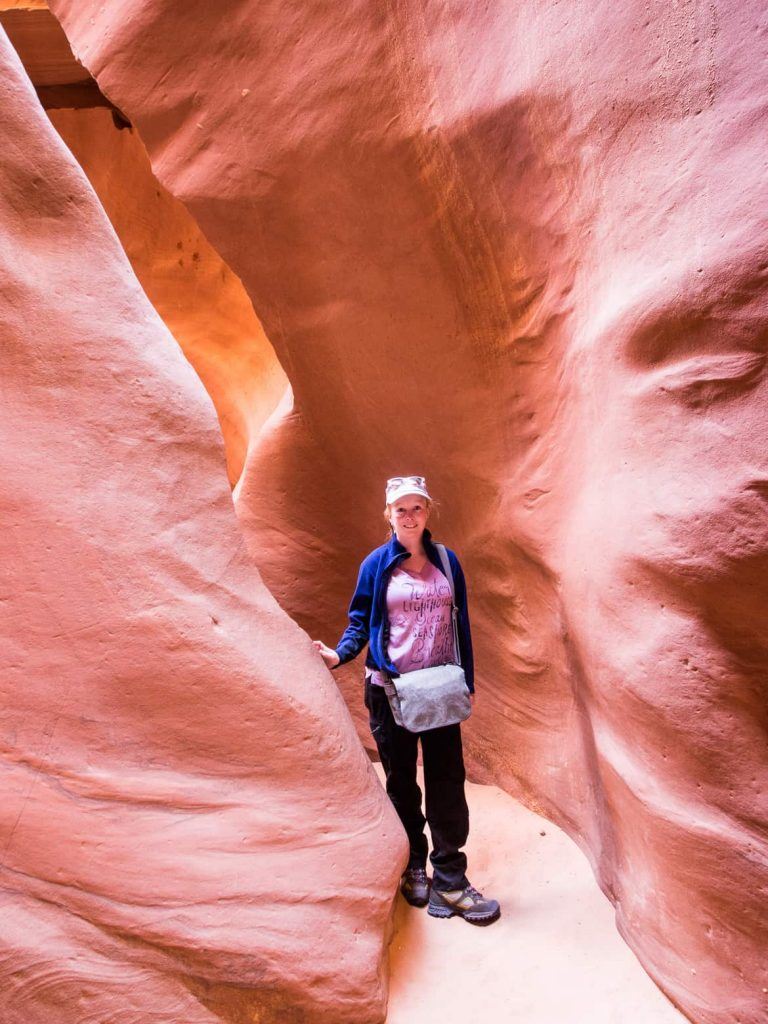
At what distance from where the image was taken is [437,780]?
2811 millimetres

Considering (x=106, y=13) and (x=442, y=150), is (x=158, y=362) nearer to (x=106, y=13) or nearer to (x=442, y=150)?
(x=442, y=150)

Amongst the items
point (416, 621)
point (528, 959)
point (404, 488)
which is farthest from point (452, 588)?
point (528, 959)

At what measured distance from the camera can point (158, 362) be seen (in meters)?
2.60

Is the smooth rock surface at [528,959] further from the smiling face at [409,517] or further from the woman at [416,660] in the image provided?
the smiling face at [409,517]

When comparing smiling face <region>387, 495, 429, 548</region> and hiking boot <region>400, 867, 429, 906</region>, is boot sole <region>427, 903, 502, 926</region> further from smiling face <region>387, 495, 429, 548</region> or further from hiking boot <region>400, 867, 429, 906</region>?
smiling face <region>387, 495, 429, 548</region>

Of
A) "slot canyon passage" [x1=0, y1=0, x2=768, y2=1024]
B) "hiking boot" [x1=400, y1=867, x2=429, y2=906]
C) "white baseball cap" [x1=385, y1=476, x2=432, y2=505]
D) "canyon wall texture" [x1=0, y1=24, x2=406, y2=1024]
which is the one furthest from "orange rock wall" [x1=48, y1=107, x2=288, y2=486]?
"hiking boot" [x1=400, y1=867, x2=429, y2=906]

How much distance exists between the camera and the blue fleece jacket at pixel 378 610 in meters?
2.85

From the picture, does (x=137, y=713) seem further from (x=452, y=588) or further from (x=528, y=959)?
(x=528, y=959)

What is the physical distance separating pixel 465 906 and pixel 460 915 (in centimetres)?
4

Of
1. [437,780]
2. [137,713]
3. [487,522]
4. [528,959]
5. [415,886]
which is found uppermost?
[487,522]

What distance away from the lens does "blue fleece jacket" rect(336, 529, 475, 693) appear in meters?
2.85

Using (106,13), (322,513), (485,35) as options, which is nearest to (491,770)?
(322,513)

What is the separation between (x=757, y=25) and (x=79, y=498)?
2178 mm

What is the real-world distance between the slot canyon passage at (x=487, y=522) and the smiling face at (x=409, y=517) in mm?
485
